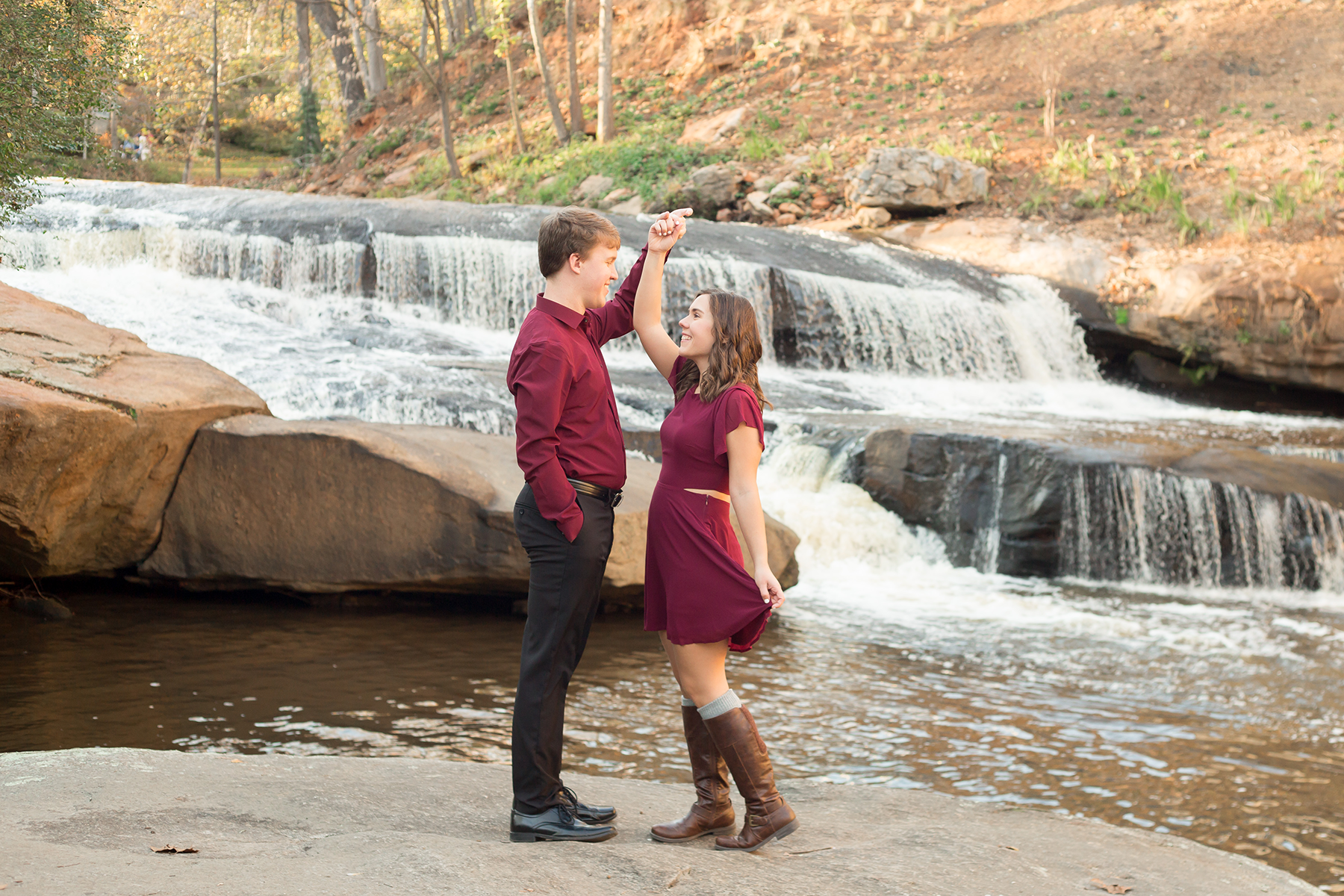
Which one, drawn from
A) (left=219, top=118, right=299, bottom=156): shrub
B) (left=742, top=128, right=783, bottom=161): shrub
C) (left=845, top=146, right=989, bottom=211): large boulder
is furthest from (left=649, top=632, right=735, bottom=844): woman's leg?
(left=219, top=118, right=299, bottom=156): shrub

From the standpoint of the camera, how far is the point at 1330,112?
19.0 meters

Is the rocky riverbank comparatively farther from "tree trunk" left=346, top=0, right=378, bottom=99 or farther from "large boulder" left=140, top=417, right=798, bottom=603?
"tree trunk" left=346, top=0, right=378, bottom=99

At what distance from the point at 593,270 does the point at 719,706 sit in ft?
3.98

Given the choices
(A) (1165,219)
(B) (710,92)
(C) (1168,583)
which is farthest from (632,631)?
(B) (710,92)

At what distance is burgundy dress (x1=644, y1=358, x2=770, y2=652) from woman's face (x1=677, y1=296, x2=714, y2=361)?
121 millimetres

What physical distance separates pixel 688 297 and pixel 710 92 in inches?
525

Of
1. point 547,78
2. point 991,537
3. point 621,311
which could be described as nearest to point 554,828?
point 621,311

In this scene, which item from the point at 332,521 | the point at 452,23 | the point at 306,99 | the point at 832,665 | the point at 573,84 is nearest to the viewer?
the point at 832,665

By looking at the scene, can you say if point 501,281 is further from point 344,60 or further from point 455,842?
point 344,60

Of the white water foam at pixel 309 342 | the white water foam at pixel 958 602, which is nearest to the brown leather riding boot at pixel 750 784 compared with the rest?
the white water foam at pixel 958 602

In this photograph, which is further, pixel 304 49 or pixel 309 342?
pixel 304 49

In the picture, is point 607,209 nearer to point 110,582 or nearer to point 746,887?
point 110,582

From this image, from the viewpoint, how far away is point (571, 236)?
308 cm

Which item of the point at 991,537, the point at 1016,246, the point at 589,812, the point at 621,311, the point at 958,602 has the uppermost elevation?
the point at 1016,246
